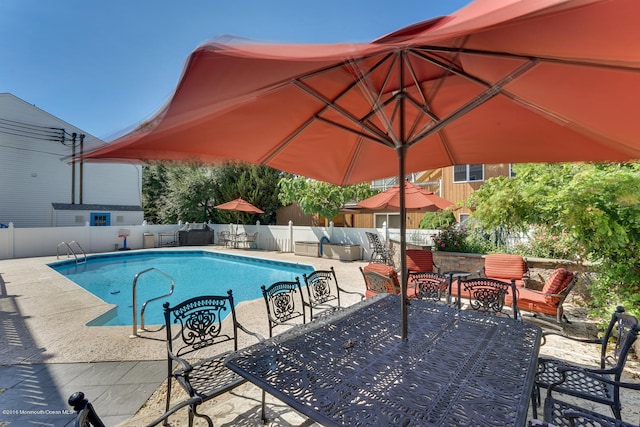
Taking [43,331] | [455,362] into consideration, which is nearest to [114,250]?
[43,331]

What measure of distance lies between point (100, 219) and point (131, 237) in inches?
131

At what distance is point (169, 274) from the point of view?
36.5 feet

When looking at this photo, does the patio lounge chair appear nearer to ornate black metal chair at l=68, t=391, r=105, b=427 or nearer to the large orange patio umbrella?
the large orange patio umbrella

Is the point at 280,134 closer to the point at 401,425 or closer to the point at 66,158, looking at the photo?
the point at 66,158

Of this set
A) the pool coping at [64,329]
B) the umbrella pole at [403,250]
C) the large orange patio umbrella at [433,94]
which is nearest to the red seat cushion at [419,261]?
the pool coping at [64,329]

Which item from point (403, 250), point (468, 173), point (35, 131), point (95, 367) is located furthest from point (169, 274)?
point (468, 173)

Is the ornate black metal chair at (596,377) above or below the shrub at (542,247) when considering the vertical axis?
below

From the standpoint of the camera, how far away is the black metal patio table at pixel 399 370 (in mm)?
1385

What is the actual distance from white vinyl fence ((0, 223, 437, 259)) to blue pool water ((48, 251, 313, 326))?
1415mm

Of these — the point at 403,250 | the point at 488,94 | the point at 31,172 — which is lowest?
the point at 403,250

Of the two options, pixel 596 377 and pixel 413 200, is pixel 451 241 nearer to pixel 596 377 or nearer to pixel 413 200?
pixel 413 200

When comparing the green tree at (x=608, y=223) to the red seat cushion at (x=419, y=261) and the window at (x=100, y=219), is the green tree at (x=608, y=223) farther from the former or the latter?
the window at (x=100, y=219)

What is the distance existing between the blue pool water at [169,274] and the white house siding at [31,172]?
6403 millimetres

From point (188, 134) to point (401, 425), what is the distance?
2306 mm
